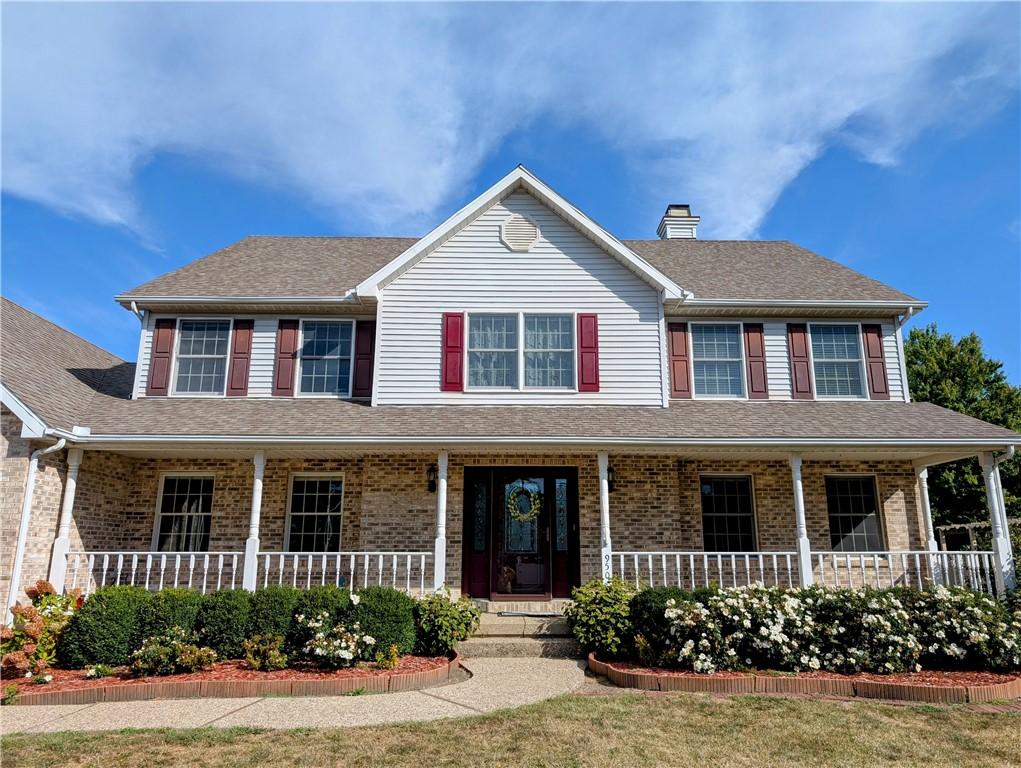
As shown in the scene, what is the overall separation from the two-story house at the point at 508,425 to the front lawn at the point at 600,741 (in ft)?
13.8

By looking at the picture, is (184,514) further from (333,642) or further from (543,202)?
(543,202)

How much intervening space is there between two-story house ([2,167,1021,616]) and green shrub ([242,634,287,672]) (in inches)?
87.7

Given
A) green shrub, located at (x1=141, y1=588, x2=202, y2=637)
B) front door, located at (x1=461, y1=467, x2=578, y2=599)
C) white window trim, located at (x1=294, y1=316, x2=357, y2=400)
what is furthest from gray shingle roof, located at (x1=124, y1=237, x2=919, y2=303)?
green shrub, located at (x1=141, y1=588, x2=202, y2=637)

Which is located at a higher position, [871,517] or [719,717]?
[871,517]

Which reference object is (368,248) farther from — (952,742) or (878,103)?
(952,742)

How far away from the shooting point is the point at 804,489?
1255 centimetres

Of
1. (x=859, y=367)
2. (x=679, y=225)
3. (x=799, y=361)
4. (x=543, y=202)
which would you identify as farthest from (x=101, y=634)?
(x=679, y=225)

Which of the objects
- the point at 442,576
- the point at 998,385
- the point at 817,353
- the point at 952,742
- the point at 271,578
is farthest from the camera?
the point at 998,385

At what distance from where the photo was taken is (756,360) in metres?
13.1

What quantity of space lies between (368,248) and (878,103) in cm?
1128

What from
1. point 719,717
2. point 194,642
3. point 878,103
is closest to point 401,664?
point 194,642

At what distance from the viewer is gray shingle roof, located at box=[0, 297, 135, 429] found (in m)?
10.3

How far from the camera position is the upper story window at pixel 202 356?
42.2ft

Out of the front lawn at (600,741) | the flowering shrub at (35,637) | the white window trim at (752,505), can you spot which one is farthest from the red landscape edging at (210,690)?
the white window trim at (752,505)
